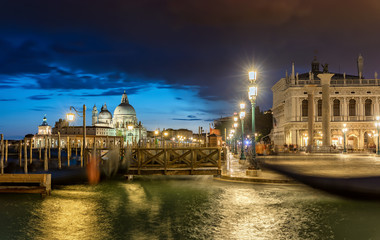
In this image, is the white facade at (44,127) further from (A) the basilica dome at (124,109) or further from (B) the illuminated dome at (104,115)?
(A) the basilica dome at (124,109)

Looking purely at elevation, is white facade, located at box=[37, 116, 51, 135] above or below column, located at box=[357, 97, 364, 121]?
above

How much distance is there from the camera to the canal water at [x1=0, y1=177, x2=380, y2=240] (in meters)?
8.30

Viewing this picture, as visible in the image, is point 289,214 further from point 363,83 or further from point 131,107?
point 131,107

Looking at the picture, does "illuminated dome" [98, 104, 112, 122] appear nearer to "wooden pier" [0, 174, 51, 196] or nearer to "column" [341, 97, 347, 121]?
"column" [341, 97, 347, 121]

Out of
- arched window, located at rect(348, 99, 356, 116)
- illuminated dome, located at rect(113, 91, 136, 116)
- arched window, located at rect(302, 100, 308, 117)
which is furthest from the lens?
illuminated dome, located at rect(113, 91, 136, 116)

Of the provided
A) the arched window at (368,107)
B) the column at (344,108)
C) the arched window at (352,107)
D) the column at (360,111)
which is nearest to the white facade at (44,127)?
the column at (344,108)

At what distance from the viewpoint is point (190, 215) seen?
10203mm

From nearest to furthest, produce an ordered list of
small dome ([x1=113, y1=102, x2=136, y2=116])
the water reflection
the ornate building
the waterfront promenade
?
1. the water reflection
2. the waterfront promenade
3. the ornate building
4. small dome ([x1=113, y1=102, x2=136, y2=116])

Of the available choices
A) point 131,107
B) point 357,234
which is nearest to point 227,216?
point 357,234

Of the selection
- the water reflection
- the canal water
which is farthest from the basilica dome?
the water reflection

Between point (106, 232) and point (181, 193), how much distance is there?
6.19m

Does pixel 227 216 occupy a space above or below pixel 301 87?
below

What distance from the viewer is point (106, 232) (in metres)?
8.46

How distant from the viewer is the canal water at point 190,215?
830cm
